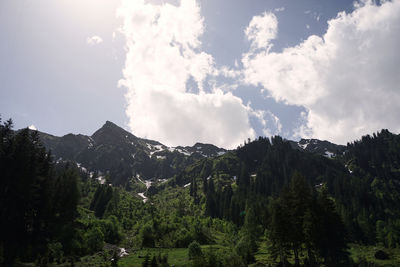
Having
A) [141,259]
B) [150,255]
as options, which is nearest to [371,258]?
[150,255]

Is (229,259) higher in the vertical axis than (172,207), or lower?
lower

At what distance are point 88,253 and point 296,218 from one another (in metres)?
46.6

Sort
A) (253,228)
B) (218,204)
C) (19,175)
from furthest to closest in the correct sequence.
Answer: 1. (218,204)
2. (253,228)
3. (19,175)

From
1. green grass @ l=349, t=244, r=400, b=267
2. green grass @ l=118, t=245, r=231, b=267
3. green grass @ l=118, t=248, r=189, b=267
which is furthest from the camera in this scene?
green grass @ l=349, t=244, r=400, b=267

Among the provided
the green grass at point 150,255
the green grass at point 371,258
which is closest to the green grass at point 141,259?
the green grass at point 150,255

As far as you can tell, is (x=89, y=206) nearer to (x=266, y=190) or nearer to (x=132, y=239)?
(x=132, y=239)

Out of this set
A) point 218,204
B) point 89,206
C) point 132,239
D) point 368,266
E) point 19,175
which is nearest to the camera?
point 19,175

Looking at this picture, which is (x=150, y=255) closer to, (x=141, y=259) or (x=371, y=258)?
(x=141, y=259)

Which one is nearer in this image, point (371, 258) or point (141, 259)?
point (141, 259)

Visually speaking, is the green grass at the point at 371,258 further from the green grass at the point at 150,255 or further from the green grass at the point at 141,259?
the green grass at the point at 141,259

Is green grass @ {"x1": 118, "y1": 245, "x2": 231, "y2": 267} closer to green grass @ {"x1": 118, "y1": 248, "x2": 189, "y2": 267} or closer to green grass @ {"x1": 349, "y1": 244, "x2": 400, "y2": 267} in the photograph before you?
green grass @ {"x1": 118, "y1": 248, "x2": 189, "y2": 267}

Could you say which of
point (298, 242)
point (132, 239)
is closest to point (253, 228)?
point (298, 242)

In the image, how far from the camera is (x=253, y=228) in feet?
239

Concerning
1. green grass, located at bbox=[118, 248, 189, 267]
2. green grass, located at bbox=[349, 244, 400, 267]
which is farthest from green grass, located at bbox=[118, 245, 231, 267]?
green grass, located at bbox=[349, 244, 400, 267]
